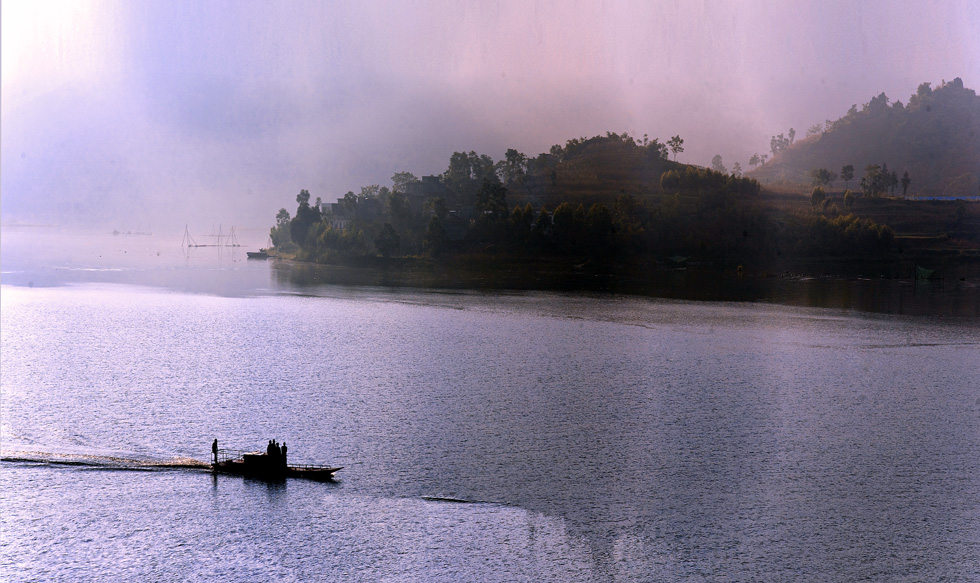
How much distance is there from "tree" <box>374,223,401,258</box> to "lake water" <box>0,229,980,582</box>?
309 feet

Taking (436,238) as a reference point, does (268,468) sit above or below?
below

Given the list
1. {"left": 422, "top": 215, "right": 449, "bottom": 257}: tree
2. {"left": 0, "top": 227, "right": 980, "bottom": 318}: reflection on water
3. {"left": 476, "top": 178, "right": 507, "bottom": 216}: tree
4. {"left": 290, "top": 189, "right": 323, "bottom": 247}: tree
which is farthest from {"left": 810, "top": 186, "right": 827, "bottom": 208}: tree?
{"left": 290, "top": 189, "right": 323, "bottom": 247}: tree

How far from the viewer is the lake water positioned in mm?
23500

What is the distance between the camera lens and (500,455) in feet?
104

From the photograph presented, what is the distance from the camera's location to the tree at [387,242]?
6245 inches

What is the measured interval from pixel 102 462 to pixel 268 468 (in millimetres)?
6926

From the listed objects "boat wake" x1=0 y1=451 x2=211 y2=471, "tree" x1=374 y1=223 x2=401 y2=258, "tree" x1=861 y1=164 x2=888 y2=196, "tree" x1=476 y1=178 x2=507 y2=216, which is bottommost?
"boat wake" x1=0 y1=451 x2=211 y2=471

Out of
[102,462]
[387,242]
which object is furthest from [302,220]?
[102,462]

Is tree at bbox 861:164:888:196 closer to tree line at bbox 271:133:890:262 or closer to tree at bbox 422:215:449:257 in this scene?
tree line at bbox 271:133:890:262

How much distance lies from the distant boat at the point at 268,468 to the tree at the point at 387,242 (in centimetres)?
12996

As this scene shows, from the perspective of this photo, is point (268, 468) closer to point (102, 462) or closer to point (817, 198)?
point (102, 462)

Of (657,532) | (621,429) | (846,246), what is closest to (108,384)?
(621,429)

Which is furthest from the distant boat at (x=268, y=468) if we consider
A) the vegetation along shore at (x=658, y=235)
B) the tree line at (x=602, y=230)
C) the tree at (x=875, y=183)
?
the tree at (x=875, y=183)

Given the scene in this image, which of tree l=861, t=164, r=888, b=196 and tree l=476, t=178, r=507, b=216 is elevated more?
tree l=861, t=164, r=888, b=196
